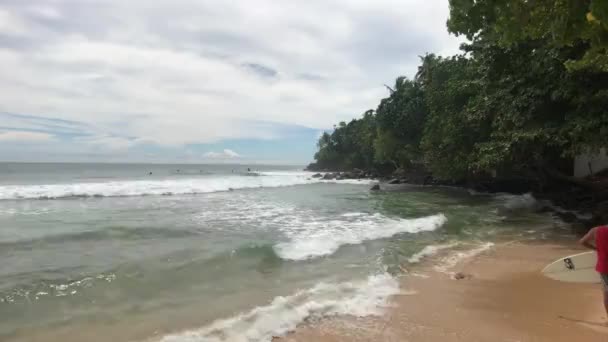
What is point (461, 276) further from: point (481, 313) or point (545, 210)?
point (545, 210)

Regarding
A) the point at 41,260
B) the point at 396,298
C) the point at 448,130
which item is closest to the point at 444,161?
the point at 448,130

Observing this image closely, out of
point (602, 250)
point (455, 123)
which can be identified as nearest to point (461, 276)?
point (602, 250)

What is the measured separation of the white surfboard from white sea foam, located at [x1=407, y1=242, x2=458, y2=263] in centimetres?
287

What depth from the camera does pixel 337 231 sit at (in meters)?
12.5

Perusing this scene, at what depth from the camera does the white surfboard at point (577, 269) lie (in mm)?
5727

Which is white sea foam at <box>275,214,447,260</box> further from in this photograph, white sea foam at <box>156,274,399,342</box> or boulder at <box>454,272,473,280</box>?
boulder at <box>454,272,473,280</box>

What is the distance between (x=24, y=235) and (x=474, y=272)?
11.7m

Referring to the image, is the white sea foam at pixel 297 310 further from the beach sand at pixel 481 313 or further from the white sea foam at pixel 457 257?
the white sea foam at pixel 457 257

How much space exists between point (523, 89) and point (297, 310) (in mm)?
12628

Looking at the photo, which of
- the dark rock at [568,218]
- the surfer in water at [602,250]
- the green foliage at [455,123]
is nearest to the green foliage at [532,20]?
the surfer in water at [602,250]

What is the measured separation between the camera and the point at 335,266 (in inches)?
322

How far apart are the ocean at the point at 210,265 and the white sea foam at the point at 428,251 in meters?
0.05

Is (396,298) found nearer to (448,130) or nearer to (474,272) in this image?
(474,272)

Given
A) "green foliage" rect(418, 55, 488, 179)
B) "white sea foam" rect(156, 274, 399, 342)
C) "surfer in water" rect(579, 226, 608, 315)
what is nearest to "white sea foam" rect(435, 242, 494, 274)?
"white sea foam" rect(156, 274, 399, 342)
